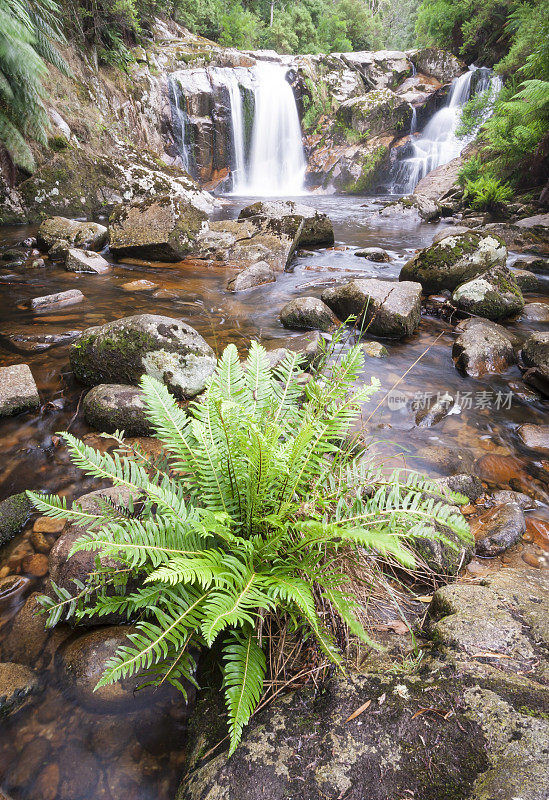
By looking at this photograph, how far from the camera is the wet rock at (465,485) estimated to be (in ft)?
9.73

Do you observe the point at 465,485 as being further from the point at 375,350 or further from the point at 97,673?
the point at 375,350

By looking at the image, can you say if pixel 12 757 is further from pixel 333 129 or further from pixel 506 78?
pixel 333 129

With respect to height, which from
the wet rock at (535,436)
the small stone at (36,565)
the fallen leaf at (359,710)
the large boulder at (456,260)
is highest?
the large boulder at (456,260)

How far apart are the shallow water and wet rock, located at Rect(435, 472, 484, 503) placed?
0.34 meters

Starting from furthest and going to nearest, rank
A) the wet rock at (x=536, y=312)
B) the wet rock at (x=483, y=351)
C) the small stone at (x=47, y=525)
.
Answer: the wet rock at (x=536, y=312) → the wet rock at (x=483, y=351) → the small stone at (x=47, y=525)

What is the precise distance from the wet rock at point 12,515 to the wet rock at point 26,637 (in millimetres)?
620

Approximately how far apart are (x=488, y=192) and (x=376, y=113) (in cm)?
1340

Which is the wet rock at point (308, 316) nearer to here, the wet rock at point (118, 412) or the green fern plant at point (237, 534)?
the wet rock at point (118, 412)

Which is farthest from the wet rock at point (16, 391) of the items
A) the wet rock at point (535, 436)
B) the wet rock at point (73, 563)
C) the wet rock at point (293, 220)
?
the wet rock at point (293, 220)

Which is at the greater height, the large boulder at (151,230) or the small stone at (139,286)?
the large boulder at (151,230)

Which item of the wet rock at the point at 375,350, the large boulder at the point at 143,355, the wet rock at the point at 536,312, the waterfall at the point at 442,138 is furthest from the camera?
the waterfall at the point at 442,138

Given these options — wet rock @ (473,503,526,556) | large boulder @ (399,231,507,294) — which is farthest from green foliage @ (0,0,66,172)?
wet rock @ (473,503,526,556)

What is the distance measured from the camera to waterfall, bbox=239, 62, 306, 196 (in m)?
21.7

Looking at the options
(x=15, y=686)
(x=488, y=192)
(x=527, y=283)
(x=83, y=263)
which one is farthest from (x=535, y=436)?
(x=488, y=192)
